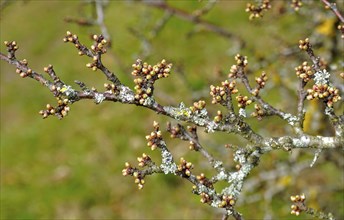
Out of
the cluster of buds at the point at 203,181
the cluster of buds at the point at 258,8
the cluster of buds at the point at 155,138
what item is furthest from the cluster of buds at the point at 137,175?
the cluster of buds at the point at 258,8

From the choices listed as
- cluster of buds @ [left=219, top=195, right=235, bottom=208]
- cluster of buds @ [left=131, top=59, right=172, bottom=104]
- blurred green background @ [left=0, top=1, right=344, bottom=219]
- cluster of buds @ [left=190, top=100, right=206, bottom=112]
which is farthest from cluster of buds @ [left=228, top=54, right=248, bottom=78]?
blurred green background @ [left=0, top=1, right=344, bottom=219]

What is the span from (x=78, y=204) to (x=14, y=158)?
177 cm

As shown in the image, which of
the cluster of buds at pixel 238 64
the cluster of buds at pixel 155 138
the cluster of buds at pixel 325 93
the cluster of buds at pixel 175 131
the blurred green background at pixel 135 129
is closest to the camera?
the cluster of buds at pixel 325 93

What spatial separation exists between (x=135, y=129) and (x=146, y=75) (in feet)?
17.6

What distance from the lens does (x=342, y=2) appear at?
5.01 metres

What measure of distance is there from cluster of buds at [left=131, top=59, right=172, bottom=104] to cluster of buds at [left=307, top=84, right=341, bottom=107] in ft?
2.69

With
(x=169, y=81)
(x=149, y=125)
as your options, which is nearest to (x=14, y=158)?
(x=149, y=125)

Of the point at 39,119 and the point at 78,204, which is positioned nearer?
the point at 78,204

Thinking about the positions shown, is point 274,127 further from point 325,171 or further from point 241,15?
point 241,15

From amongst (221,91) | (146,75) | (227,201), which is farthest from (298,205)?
(146,75)

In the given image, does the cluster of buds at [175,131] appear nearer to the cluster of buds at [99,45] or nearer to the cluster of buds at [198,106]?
the cluster of buds at [198,106]

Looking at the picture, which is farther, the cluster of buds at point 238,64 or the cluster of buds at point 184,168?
the cluster of buds at point 238,64

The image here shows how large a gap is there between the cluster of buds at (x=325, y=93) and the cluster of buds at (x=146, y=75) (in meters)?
0.82

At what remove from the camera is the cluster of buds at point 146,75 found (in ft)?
9.41
